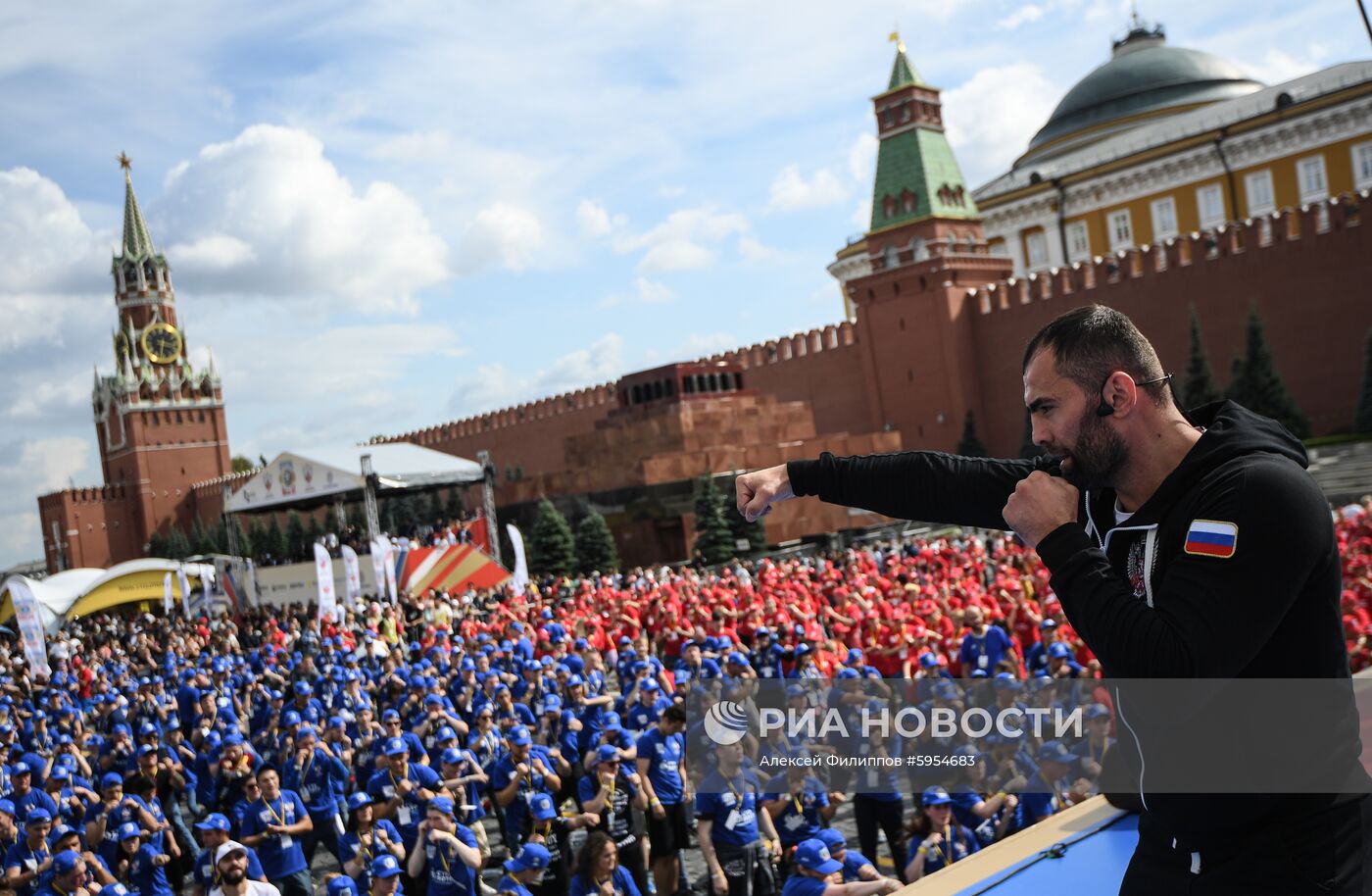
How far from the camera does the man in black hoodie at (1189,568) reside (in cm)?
142

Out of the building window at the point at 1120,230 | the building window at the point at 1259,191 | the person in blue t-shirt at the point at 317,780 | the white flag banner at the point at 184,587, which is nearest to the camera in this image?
the person in blue t-shirt at the point at 317,780

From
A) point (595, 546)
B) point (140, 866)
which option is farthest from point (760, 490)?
point (595, 546)

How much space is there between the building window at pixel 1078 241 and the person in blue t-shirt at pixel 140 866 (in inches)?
1861

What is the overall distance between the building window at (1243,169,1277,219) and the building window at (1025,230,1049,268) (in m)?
8.26

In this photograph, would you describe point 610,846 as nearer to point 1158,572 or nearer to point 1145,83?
point 1158,572

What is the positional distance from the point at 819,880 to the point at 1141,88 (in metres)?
53.9

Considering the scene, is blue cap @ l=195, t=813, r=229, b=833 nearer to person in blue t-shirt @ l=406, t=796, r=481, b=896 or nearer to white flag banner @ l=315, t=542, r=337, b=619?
person in blue t-shirt @ l=406, t=796, r=481, b=896

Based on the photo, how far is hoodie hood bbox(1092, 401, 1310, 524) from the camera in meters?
1.55

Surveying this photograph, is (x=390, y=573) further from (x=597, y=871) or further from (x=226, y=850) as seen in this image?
(x=597, y=871)

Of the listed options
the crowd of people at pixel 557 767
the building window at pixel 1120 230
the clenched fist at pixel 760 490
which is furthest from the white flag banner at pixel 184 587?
the building window at pixel 1120 230

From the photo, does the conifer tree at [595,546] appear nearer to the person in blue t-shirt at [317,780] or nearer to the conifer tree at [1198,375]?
the conifer tree at [1198,375]

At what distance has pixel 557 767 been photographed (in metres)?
7.85

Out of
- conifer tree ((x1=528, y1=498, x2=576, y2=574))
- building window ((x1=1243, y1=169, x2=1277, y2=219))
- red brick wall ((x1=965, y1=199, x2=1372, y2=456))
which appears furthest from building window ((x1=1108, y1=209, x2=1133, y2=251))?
conifer tree ((x1=528, y1=498, x2=576, y2=574))

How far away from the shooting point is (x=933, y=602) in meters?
12.3
